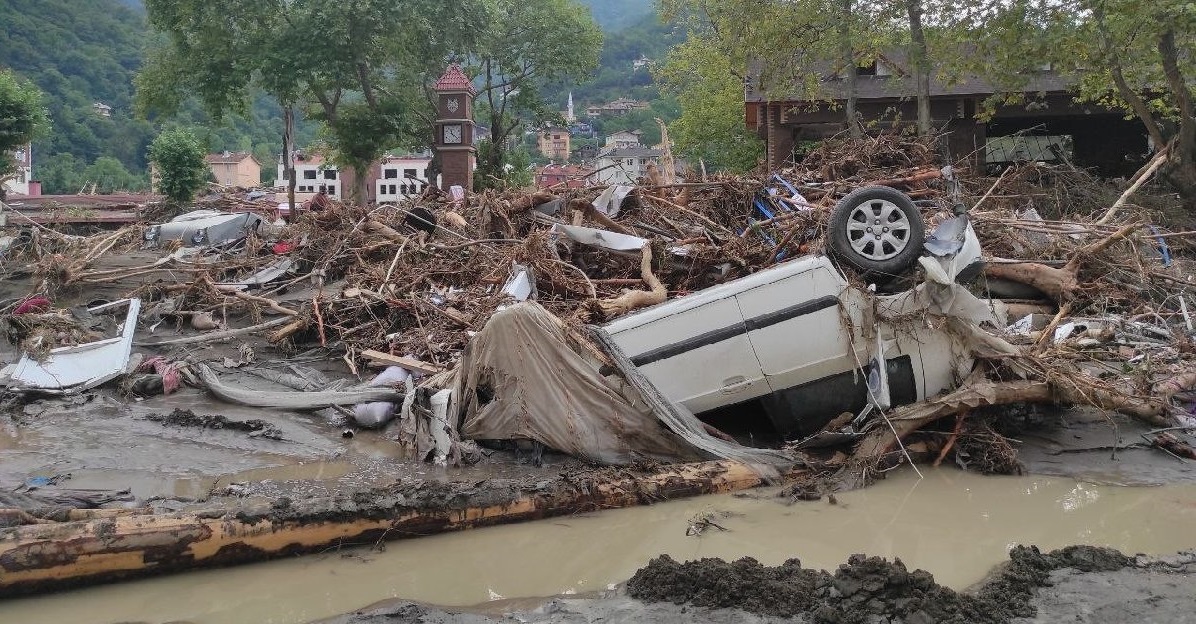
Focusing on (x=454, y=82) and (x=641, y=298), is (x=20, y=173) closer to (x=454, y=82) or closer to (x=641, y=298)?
(x=454, y=82)

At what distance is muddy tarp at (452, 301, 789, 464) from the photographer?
622 cm

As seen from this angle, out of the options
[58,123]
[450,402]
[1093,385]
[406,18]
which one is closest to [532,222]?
[450,402]

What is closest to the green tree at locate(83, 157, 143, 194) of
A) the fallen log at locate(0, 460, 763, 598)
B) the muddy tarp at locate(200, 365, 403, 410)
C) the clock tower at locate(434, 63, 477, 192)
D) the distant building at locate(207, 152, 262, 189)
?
the distant building at locate(207, 152, 262, 189)

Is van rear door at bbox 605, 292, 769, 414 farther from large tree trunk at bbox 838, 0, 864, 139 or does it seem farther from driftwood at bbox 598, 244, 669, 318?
large tree trunk at bbox 838, 0, 864, 139

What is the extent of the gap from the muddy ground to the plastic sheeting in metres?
2.04

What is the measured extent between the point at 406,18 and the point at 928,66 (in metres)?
16.8

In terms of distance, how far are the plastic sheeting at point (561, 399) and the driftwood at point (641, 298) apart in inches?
49.2

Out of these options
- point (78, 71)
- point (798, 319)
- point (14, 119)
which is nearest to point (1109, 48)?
point (798, 319)

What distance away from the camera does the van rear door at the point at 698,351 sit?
6.14 metres

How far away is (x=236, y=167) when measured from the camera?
300ft

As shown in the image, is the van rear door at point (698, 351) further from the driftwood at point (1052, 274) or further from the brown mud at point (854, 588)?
the driftwood at point (1052, 274)

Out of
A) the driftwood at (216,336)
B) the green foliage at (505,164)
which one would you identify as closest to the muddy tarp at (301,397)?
the driftwood at (216,336)

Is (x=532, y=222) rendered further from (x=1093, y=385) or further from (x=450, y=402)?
(x=1093, y=385)

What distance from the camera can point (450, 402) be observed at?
6.75m
